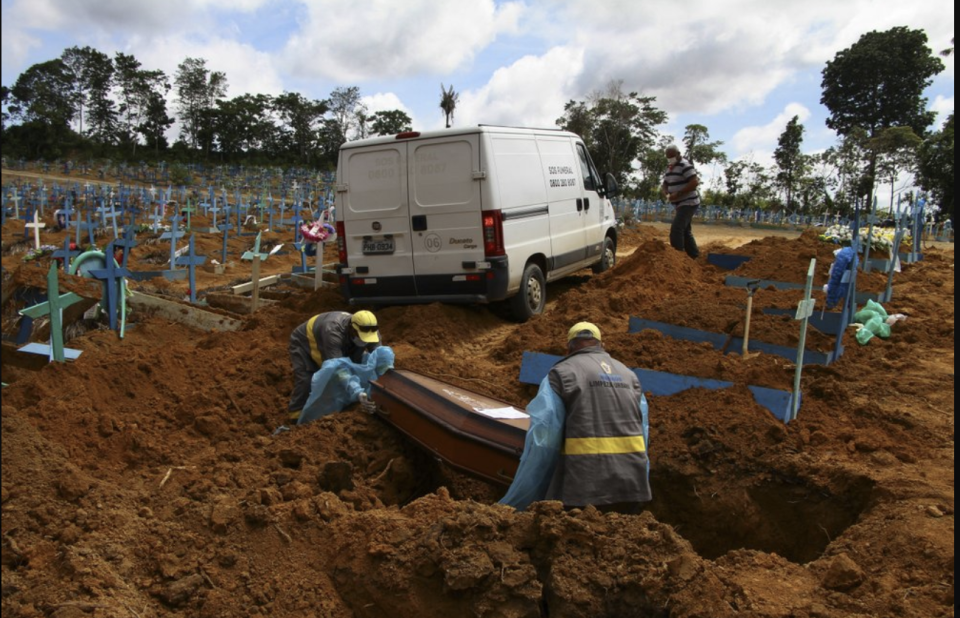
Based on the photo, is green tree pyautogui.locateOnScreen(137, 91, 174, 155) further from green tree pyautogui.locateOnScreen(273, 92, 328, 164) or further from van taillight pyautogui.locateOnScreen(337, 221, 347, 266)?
van taillight pyautogui.locateOnScreen(337, 221, 347, 266)

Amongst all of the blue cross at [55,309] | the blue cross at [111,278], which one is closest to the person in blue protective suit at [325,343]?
the blue cross at [55,309]

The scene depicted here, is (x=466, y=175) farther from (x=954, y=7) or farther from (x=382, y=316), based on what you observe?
(x=954, y=7)

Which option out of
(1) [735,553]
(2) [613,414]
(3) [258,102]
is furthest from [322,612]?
(3) [258,102]

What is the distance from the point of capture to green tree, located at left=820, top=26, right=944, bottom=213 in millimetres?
31438

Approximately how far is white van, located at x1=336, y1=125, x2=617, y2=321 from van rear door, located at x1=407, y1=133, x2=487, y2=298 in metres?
0.01

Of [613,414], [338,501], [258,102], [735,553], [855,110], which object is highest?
[258,102]

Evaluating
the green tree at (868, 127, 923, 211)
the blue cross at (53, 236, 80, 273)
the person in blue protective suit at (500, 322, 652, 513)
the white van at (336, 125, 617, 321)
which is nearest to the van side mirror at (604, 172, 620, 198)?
the white van at (336, 125, 617, 321)

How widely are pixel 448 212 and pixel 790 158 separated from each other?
33926mm

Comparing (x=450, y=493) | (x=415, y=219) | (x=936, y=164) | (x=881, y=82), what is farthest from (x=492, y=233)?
(x=881, y=82)

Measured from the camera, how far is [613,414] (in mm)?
3875

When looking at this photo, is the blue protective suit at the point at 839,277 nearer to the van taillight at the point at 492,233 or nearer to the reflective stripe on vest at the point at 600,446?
the van taillight at the point at 492,233

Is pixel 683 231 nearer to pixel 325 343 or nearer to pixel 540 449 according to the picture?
pixel 325 343

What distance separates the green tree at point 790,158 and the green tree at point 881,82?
242 cm

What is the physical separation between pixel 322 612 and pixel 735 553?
6.84 feet
